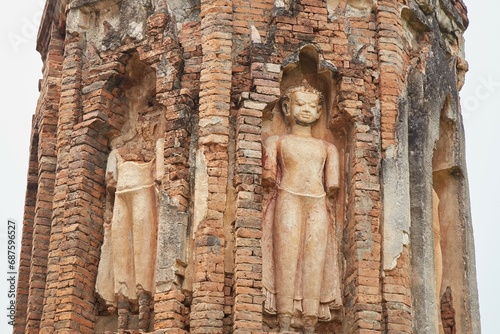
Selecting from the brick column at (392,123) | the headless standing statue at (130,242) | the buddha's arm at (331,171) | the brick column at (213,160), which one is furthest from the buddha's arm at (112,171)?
the brick column at (392,123)

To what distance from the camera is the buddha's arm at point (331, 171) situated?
15.5 metres

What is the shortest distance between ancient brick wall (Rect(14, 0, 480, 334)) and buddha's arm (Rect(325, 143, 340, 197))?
0.12 meters

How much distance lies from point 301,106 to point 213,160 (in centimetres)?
118

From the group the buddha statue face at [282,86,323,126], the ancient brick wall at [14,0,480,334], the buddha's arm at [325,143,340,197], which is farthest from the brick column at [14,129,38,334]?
the buddha's arm at [325,143,340,197]

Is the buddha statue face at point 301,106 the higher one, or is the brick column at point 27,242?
the buddha statue face at point 301,106

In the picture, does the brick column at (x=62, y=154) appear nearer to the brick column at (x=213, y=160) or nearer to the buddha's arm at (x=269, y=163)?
the brick column at (x=213, y=160)

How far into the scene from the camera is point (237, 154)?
50.3ft

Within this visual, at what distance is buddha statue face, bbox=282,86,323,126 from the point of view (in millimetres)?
15844

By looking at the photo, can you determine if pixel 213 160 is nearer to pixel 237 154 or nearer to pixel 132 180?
pixel 237 154

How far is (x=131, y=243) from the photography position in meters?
15.7

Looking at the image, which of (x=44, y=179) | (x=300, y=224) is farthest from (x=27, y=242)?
(x=300, y=224)

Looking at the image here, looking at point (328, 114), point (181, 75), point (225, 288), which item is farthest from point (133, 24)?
point (225, 288)

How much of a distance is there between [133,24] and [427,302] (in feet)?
14.4

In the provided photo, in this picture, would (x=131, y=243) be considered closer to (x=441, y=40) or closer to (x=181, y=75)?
(x=181, y=75)
